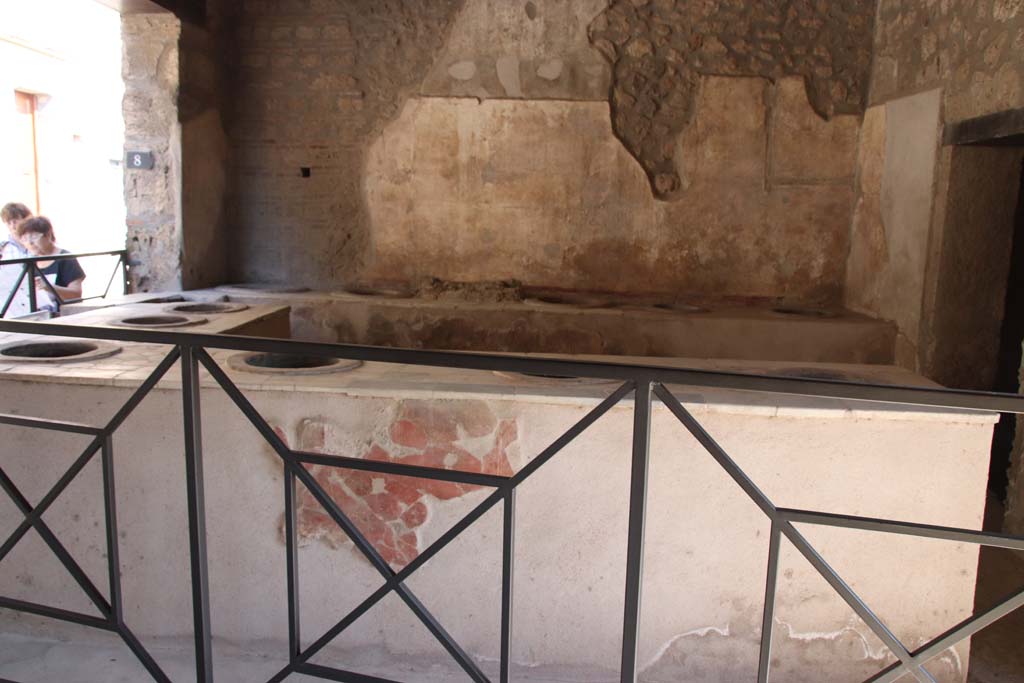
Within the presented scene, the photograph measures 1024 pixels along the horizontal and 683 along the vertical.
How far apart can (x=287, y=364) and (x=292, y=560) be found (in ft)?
5.63

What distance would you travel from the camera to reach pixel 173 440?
2828 mm

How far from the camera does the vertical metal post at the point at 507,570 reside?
1.58 meters

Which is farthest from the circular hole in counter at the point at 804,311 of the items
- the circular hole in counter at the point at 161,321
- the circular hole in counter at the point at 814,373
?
the circular hole in counter at the point at 161,321

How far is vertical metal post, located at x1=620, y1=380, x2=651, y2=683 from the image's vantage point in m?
1.50

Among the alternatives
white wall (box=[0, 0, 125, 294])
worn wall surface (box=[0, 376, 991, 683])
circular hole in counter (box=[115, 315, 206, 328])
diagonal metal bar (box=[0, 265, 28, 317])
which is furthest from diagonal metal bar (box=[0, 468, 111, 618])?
white wall (box=[0, 0, 125, 294])

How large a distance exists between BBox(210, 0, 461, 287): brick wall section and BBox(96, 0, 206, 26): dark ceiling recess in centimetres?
24

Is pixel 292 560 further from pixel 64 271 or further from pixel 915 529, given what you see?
pixel 64 271

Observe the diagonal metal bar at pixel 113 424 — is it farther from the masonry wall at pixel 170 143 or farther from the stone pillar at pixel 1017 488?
the masonry wall at pixel 170 143

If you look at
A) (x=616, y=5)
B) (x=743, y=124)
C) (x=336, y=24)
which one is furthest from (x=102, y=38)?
(x=743, y=124)

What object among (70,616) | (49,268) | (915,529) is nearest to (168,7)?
(49,268)

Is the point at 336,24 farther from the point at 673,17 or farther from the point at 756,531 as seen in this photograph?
the point at 756,531

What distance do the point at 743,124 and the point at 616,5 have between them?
1420mm

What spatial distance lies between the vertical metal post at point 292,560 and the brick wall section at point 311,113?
15.9ft

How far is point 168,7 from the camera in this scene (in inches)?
212
